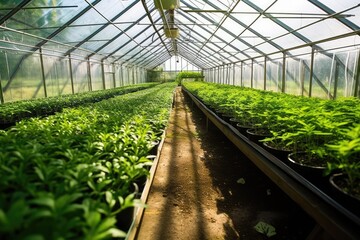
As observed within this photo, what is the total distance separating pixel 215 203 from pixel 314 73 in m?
7.13

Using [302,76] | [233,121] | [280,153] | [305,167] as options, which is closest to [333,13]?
[302,76]

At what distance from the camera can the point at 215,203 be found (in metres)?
3.57

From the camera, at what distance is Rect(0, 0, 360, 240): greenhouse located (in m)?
1.39

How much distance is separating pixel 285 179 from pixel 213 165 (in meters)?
2.73

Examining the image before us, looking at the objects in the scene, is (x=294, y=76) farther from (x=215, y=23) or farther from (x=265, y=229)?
(x=265, y=229)

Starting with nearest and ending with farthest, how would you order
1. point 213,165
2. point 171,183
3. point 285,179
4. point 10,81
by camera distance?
1. point 285,179
2. point 171,183
3. point 213,165
4. point 10,81

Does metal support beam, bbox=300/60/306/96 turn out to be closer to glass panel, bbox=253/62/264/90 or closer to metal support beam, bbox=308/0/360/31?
metal support beam, bbox=308/0/360/31

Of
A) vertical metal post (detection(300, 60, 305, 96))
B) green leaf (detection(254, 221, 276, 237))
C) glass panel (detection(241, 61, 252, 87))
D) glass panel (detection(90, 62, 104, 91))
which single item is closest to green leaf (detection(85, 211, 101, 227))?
green leaf (detection(254, 221, 276, 237))

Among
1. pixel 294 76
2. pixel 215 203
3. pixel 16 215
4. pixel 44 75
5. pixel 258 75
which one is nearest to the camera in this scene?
pixel 16 215

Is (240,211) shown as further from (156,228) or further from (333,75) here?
(333,75)

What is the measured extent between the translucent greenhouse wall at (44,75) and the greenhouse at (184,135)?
5 cm

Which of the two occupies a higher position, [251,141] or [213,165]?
[251,141]

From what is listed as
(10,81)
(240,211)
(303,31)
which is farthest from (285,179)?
(10,81)

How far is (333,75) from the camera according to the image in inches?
308
